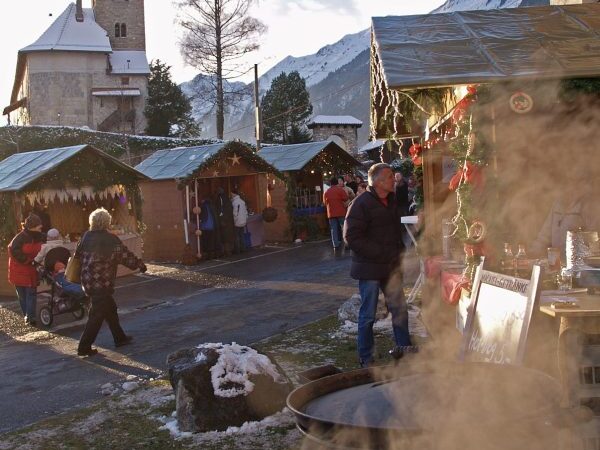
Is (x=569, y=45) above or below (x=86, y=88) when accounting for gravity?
below

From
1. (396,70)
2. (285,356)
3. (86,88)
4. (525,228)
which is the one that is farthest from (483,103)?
(86,88)

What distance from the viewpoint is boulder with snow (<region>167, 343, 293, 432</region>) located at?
598 cm

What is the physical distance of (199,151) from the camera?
789 inches

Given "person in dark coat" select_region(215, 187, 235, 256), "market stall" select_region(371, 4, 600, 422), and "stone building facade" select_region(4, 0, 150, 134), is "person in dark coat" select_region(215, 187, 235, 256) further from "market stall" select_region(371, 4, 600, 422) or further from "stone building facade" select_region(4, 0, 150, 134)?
"stone building facade" select_region(4, 0, 150, 134)

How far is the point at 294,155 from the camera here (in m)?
24.2

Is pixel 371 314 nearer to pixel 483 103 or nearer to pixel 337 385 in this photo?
pixel 483 103

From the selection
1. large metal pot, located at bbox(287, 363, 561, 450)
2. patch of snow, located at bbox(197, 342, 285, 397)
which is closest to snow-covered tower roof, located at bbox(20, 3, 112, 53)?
patch of snow, located at bbox(197, 342, 285, 397)

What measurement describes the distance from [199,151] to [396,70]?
531 inches

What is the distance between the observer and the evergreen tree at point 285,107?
50.6 m

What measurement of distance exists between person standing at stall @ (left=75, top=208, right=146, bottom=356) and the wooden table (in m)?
6.10

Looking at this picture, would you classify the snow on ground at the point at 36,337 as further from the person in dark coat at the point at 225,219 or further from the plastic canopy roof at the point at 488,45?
the person in dark coat at the point at 225,219

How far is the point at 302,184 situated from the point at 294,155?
1.37 m

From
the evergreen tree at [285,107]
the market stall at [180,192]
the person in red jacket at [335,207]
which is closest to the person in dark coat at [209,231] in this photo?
the market stall at [180,192]

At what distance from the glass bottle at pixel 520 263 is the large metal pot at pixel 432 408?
6.68 ft
